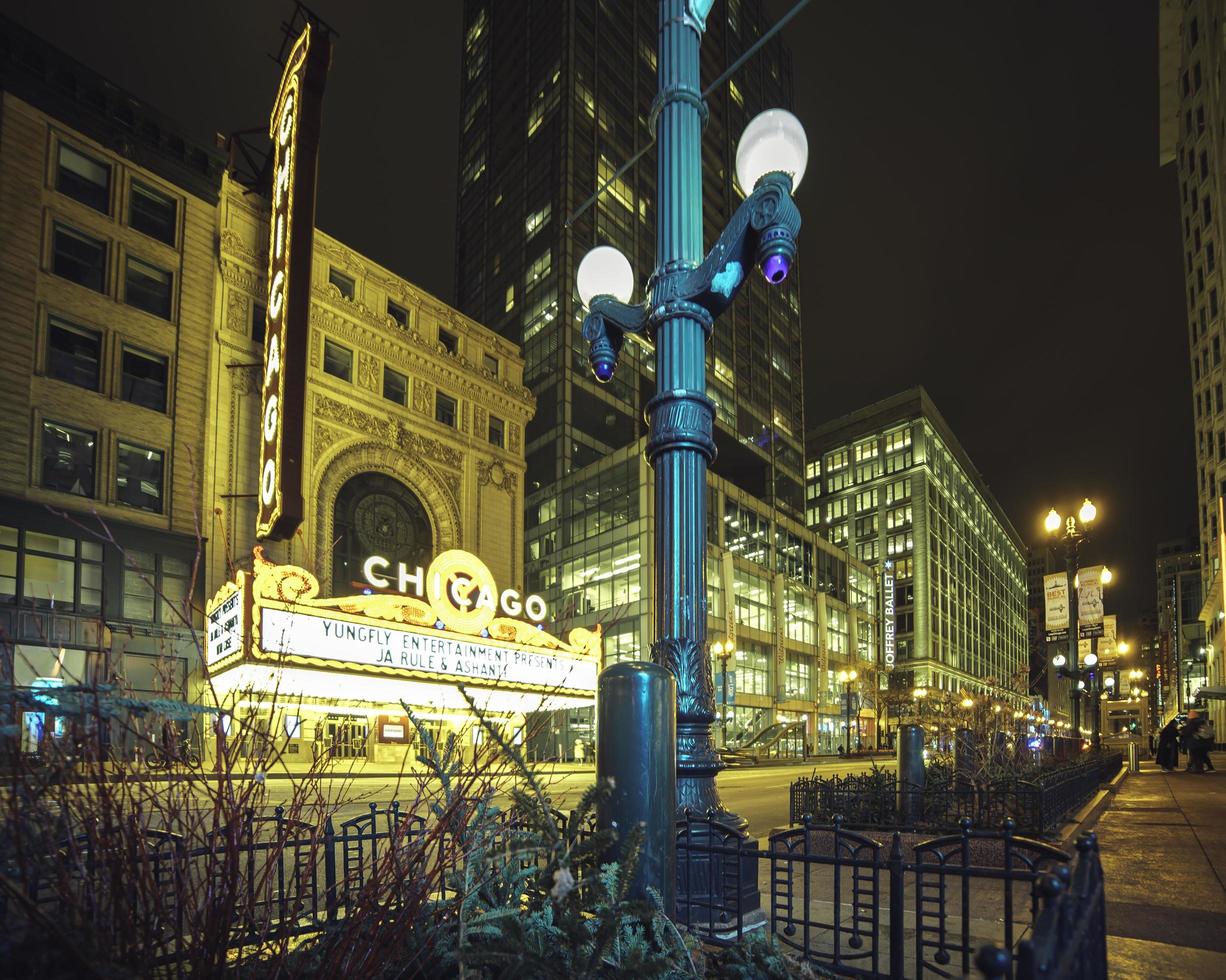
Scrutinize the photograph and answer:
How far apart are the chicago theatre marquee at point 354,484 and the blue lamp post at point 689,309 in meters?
10.8

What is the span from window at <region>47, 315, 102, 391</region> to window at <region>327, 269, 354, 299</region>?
993 cm

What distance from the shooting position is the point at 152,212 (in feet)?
103

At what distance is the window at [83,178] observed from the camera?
1141 inches

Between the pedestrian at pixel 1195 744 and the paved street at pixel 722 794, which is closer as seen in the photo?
the paved street at pixel 722 794

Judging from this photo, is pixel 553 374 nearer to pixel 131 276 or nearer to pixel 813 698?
pixel 813 698

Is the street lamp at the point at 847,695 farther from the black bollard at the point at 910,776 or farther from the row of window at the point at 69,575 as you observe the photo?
the black bollard at the point at 910,776

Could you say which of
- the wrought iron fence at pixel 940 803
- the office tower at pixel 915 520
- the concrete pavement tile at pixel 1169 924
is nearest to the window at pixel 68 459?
the wrought iron fence at pixel 940 803

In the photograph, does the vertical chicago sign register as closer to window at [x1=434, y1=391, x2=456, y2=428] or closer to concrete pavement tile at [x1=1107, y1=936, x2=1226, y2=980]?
window at [x1=434, y1=391, x2=456, y2=428]

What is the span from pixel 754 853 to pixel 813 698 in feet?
219

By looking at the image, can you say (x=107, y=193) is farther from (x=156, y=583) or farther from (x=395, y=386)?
(x=156, y=583)

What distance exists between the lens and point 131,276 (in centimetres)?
3020

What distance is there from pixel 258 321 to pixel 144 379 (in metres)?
4.83

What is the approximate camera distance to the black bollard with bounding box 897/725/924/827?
37.3 ft

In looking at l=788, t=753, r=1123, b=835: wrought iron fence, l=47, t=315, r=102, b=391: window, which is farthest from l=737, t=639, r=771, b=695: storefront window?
l=788, t=753, r=1123, b=835: wrought iron fence
